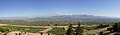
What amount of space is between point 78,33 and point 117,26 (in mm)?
22170

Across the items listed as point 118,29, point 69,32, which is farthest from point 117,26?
point 69,32

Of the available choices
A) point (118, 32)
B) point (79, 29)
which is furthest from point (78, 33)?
point (118, 32)

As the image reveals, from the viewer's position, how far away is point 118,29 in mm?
60312

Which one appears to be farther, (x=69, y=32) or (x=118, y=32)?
(x=118, y=32)

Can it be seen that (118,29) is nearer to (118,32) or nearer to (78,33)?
(118,32)

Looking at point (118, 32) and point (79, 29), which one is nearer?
point (79, 29)

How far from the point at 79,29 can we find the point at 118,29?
2085 centimetres

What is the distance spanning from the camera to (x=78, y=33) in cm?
4369

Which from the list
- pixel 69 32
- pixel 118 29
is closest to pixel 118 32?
pixel 118 29

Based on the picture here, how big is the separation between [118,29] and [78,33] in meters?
20.8

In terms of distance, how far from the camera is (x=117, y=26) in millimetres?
61844

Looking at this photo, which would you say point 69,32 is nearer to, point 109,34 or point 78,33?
point 78,33

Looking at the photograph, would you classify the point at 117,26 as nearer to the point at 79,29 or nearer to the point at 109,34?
the point at 109,34

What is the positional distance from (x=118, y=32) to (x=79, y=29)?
19.3 metres
